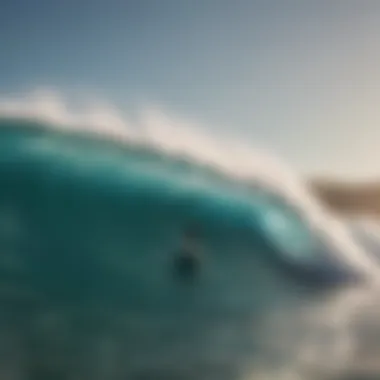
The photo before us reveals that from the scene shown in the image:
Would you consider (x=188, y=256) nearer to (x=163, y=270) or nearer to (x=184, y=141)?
(x=163, y=270)

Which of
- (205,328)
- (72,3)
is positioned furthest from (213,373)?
(72,3)

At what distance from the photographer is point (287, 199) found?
1383 mm

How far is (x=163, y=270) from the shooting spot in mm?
1348

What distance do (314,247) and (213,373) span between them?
33cm

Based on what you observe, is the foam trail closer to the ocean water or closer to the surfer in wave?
the ocean water

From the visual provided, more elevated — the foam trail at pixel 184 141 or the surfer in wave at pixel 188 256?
the foam trail at pixel 184 141

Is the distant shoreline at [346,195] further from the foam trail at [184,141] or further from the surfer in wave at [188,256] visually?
the surfer in wave at [188,256]

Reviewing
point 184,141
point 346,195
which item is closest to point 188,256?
point 184,141

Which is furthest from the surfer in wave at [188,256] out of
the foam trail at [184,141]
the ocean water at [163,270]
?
the foam trail at [184,141]

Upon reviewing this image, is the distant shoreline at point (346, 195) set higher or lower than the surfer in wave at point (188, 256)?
higher

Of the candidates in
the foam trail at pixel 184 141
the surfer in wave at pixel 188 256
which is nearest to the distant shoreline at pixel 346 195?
the foam trail at pixel 184 141

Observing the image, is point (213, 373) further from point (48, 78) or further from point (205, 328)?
point (48, 78)

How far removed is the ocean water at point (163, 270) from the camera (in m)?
1.33

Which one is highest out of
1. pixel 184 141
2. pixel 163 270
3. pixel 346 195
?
pixel 184 141
